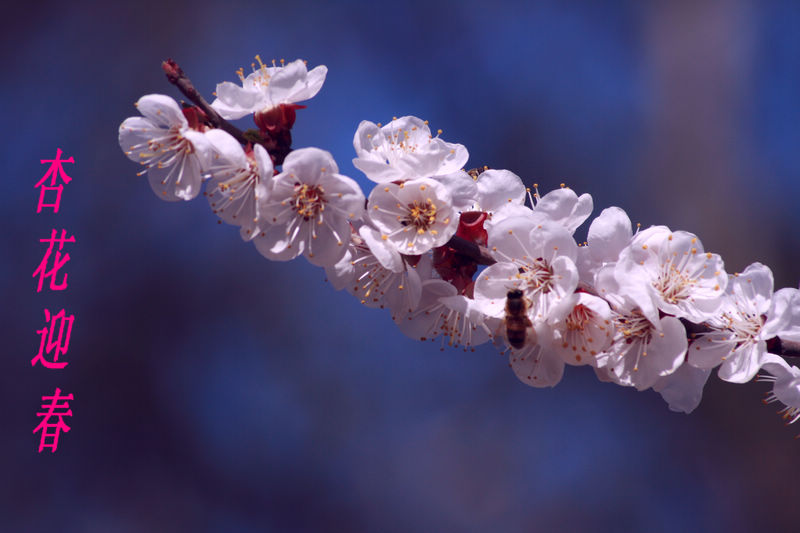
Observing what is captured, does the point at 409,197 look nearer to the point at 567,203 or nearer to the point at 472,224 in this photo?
the point at 472,224

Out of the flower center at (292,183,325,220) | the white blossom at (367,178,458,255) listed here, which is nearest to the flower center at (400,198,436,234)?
the white blossom at (367,178,458,255)

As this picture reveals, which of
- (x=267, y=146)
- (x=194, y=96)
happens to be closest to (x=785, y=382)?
(x=267, y=146)

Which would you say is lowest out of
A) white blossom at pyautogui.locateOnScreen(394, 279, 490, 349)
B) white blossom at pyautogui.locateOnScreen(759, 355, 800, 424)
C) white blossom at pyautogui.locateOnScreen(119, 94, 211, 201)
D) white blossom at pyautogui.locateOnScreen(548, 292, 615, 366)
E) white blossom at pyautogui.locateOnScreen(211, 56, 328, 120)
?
white blossom at pyautogui.locateOnScreen(759, 355, 800, 424)

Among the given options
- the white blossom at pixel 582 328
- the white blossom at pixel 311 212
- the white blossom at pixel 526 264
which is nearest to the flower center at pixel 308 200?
the white blossom at pixel 311 212

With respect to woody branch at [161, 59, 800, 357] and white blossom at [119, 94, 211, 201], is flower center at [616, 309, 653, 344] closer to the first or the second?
woody branch at [161, 59, 800, 357]

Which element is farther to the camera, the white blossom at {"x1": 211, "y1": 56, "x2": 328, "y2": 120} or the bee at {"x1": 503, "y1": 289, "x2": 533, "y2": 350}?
the white blossom at {"x1": 211, "y1": 56, "x2": 328, "y2": 120}

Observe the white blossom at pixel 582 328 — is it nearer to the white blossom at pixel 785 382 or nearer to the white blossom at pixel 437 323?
the white blossom at pixel 437 323
